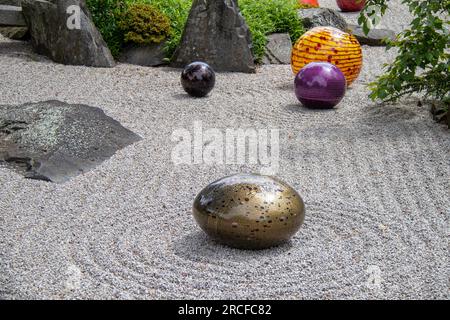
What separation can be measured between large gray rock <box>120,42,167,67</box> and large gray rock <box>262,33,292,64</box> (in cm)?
144

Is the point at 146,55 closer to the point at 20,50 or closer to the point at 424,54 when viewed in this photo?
the point at 20,50

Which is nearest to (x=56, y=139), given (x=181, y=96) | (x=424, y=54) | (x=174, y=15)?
(x=181, y=96)

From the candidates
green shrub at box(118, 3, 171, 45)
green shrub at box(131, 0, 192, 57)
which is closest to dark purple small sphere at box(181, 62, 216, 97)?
green shrub at box(131, 0, 192, 57)

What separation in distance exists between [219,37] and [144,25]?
1.13m

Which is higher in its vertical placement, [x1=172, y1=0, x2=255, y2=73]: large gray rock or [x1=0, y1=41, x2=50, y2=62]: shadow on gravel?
[x1=172, y1=0, x2=255, y2=73]: large gray rock

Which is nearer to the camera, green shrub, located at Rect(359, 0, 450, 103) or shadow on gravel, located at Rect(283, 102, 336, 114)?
green shrub, located at Rect(359, 0, 450, 103)

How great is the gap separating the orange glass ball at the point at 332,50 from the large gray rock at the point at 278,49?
1484 millimetres

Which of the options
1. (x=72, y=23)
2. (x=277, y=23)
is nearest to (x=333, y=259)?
(x=72, y=23)

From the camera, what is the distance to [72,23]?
30.5 ft

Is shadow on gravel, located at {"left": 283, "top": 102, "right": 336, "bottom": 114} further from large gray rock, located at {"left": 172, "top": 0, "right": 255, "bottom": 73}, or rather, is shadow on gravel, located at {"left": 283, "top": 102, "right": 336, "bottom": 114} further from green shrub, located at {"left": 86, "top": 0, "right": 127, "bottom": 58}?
green shrub, located at {"left": 86, "top": 0, "right": 127, "bottom": 58}

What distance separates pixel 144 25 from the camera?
32.1 ft

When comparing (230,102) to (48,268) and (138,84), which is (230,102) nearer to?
(138,84)

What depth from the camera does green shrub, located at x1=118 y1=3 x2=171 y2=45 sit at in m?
9.81

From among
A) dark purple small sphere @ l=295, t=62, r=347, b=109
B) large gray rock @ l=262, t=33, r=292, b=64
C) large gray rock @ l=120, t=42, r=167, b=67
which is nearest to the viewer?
dark purple small sphere @ l=295, t=62, r=347, b=109
